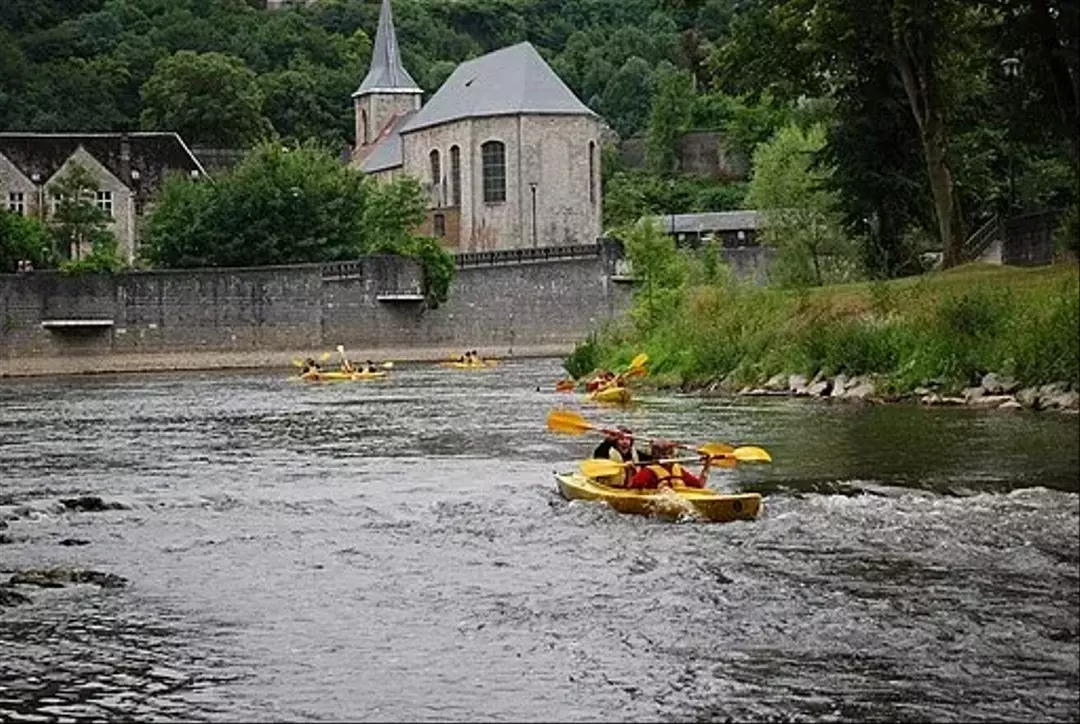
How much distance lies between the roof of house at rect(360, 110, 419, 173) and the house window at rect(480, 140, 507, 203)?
11614mm

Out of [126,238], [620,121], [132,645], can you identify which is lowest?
[132,645]

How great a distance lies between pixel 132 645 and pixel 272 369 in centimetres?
6200

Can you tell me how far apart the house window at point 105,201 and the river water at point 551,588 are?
230ft

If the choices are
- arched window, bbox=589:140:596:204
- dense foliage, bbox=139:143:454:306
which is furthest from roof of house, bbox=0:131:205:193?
arched window, bbox=589:140:596:204

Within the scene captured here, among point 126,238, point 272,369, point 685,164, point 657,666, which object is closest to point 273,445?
point 657,666

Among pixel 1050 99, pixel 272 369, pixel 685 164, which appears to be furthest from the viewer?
pixel 685 164

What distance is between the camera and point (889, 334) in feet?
118

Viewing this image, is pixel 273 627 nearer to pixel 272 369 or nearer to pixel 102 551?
pixel 102 551

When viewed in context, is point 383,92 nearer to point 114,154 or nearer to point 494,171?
point 494,171

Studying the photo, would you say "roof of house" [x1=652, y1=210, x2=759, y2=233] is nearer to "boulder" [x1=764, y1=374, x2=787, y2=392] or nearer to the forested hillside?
the forested hillside

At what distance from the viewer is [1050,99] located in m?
40.3

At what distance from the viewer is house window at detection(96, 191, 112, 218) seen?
325ft

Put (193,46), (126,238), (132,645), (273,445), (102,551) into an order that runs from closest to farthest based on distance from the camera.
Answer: (132,645), (102,551), (273,445), (126,238), (193,46)

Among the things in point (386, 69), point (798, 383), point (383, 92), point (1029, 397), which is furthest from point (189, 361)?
point (1029, 397)
